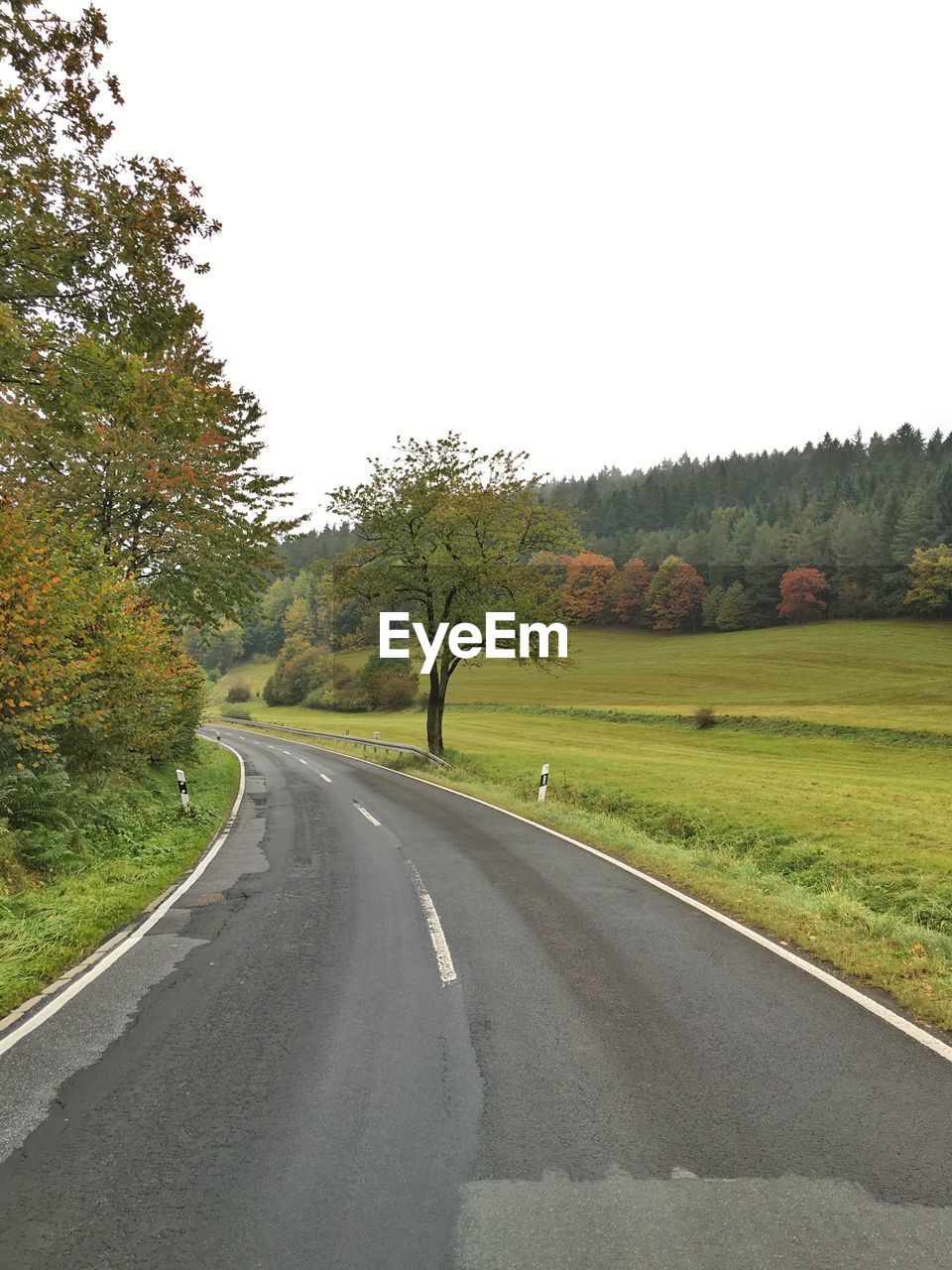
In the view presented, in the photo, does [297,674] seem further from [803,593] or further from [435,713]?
[803,593]

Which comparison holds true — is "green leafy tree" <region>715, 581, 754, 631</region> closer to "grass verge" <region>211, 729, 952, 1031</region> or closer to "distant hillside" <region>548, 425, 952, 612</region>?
"distant hillside" <region>548, 425, 952, 612</region>

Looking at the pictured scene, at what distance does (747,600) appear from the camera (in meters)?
90.7

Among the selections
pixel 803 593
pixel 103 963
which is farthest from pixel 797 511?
pixel 103 963

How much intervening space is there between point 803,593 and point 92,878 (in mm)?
91274

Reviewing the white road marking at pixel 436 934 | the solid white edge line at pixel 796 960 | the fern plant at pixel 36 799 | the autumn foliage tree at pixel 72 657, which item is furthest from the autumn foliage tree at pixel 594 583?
the fern plant at pixel 36 799

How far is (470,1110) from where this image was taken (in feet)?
13.6

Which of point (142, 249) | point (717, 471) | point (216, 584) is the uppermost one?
point (717, 471)

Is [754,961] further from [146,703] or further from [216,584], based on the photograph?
[216,584]

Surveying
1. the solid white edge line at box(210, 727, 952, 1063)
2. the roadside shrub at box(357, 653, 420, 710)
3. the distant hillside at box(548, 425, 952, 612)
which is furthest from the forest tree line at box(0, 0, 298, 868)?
the roadside shrub at box(357, 653, 420, 710)

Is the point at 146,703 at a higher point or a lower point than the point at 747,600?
lower

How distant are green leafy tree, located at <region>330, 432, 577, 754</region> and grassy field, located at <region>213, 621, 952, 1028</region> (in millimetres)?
4798

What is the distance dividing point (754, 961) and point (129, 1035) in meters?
5.85

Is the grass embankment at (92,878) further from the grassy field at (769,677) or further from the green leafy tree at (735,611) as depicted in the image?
the green leafy tree at (735,611)

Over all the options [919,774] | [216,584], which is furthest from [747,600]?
[216,584]
